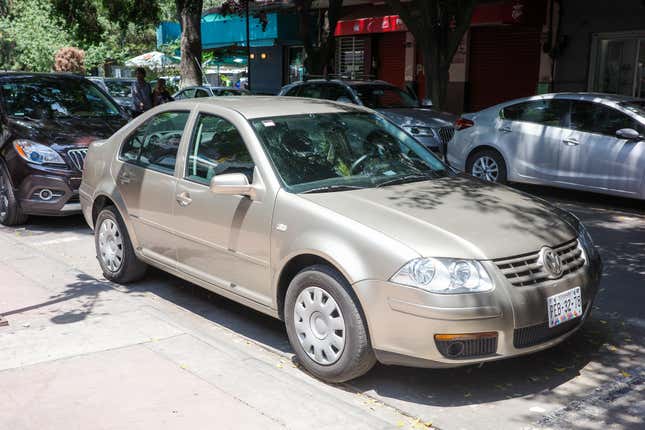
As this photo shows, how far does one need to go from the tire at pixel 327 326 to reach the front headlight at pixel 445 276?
1.28 feet

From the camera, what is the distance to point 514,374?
176 inches

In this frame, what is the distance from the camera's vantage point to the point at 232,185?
15.2ft

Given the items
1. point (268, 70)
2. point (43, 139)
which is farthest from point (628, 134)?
point (268, 70)

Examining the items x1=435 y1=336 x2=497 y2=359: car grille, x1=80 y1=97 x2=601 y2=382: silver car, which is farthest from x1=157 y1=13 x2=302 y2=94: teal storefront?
x1=435 y1=336 x2=497 y2=359: car grille

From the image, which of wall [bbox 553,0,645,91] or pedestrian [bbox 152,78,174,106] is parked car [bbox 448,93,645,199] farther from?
pedestrian [bbox 152,78,174,106]

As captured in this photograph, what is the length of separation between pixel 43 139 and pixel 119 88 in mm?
12328

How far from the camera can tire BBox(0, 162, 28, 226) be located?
862 cm

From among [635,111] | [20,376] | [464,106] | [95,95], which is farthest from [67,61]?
[20,376]

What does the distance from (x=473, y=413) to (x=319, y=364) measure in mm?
951

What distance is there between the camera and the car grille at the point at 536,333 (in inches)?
156

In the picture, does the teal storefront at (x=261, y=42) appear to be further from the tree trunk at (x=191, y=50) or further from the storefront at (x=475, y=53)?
the tree trunk at (x=191, y=50)

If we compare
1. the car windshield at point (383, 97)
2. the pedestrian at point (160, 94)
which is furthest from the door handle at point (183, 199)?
the pedestrian at point (160, 94)

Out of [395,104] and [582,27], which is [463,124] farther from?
[582,27]

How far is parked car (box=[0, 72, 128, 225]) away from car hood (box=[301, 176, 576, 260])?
4.91 metres
